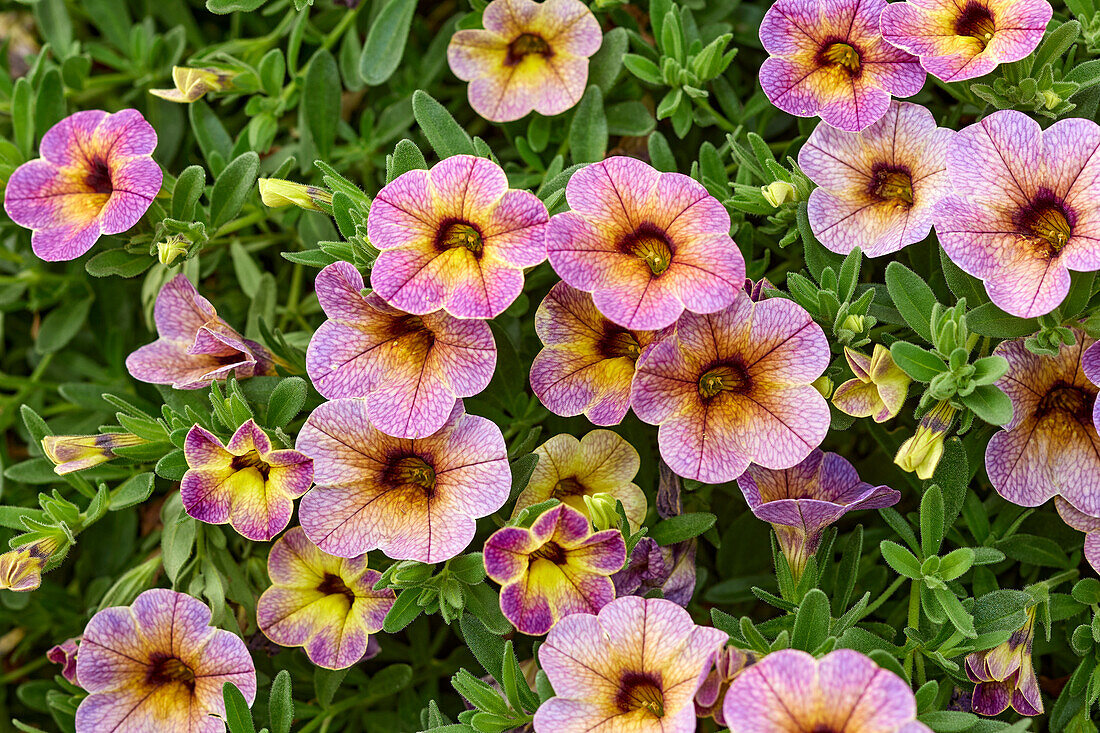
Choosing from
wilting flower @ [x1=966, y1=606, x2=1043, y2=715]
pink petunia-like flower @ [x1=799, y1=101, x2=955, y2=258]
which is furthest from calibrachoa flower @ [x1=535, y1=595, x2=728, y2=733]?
pink petunia-like flower @ [x1=799, y1=101, x2=955, y2=258]

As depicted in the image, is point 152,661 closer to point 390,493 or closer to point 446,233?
point 390,493

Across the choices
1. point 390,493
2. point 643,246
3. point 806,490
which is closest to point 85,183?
point 390,493

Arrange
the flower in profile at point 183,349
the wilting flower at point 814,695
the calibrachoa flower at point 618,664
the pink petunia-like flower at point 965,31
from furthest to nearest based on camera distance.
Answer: the flower in profile at point 183,349 → the pink petunia-like flower at point 965,31 → the calibrachoa flower at point 618,664 → the wilting flower at point 814,695

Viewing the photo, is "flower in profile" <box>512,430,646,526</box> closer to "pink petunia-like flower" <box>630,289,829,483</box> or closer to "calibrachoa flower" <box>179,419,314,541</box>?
"pink petunia-like flower" <box>630,289,829,483</box>

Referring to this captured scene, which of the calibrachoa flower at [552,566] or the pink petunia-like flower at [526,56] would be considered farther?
the pink petunia-like flower at [526,56]

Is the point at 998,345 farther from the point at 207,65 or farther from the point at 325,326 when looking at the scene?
the point at 207,65

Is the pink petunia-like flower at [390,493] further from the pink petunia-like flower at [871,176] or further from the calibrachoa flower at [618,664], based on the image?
the pink petunia-like flower at [871,176]

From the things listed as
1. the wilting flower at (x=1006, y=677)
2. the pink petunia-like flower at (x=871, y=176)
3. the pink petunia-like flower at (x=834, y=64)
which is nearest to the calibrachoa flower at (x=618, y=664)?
the wilting flower at (x=1006, y=677)

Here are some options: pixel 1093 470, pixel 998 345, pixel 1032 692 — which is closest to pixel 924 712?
pixel 1032 692
